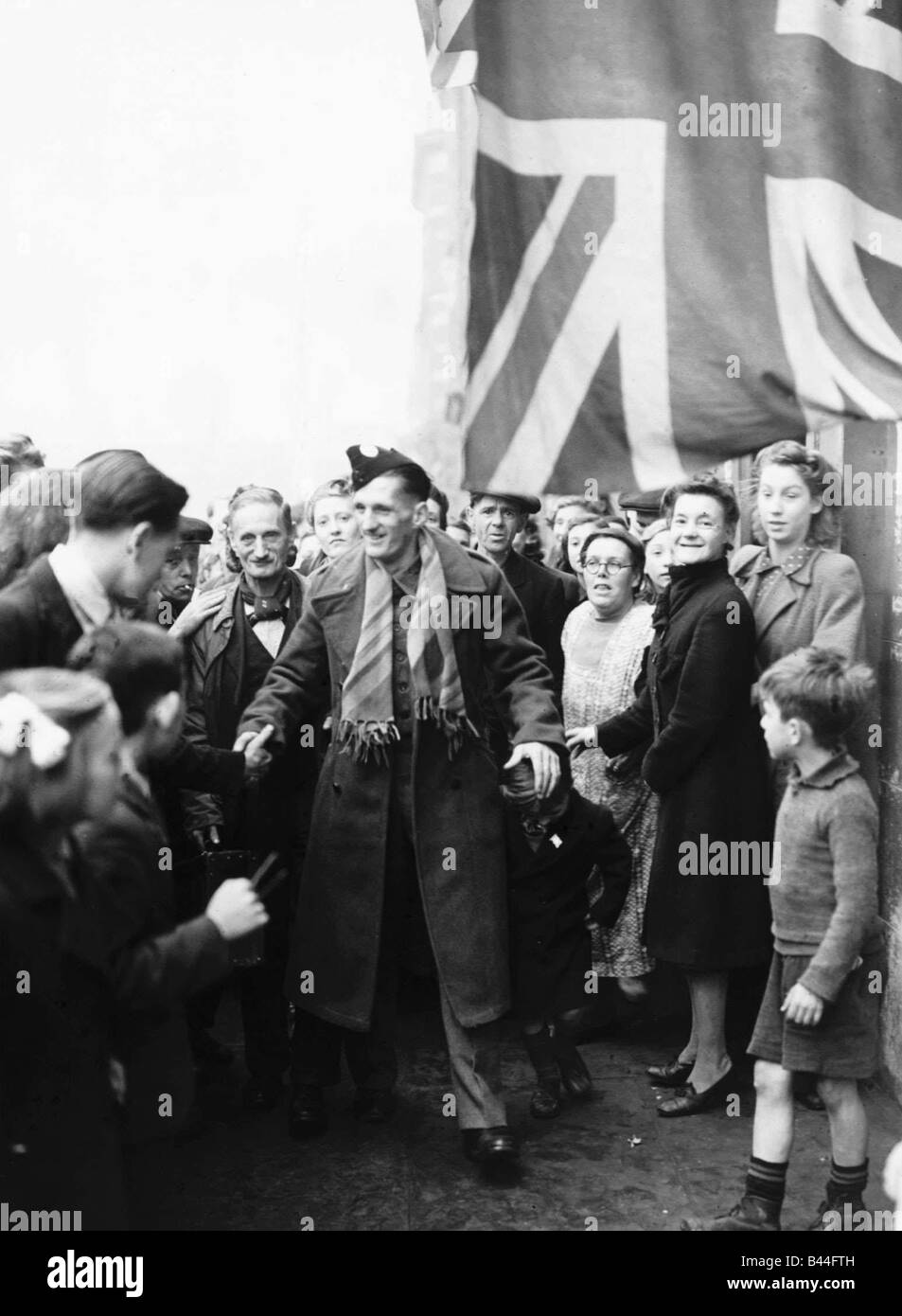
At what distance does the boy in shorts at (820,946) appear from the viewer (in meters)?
3.81

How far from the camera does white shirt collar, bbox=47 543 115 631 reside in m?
3.55

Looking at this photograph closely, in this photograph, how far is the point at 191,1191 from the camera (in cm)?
441

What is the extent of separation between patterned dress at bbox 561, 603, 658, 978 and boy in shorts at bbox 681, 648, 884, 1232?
62.4 inches

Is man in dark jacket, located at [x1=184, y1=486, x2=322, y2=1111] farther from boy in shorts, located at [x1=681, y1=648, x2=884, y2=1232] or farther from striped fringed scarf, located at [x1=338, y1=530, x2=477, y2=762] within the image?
boy in shorts, located at [x1=681, y1=648, x2=884, y2=1232]

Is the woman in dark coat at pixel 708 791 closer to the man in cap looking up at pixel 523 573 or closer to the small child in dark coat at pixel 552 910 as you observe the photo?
the small child in dark coat at pixel 552 910

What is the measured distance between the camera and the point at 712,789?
16.4 feet

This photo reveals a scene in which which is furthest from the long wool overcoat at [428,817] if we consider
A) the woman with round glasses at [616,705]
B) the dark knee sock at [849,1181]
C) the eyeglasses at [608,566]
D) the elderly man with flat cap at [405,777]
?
the dark knee sock at [849,1181]

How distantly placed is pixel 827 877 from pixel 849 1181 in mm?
771

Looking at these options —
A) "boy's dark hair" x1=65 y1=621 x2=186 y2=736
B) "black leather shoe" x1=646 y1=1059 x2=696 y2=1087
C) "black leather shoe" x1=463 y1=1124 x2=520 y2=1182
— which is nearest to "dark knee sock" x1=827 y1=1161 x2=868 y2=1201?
"black leather shoe" x1=463 y1=1124 x2=520 y2=1182

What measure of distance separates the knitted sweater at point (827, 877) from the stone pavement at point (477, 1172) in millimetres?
784

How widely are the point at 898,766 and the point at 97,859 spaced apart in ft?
10.1

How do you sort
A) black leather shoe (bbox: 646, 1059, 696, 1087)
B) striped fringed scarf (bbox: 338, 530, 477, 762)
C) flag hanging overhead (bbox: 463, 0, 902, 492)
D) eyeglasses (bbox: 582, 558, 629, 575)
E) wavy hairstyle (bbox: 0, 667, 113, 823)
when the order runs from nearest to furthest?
1. wavy hairstyle (bbox: 0, 667, 113, 823)
2. flag hanging overhead (bbox: 463, 0, 902, 492)
3. striped fringed scarf (bbox: 338, 530, 477, 762)
4. black leather shoe (bbox: 646, 1059, 696, 1087)
5. eyeglasses (bbox: 582, 558, 629, 575)

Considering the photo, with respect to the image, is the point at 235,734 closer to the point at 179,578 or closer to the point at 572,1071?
the point at 179,578

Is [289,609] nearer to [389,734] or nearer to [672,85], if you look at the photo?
[389,734]
